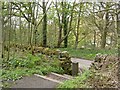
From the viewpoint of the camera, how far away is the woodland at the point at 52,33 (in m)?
2.57

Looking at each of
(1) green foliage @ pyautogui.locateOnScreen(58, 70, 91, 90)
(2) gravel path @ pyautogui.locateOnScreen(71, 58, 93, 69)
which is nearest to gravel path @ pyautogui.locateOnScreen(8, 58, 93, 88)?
(2) gravel path @ pyautogui.locateOnScreen(71, 58, 93, 69)

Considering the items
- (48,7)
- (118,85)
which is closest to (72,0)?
(48,7)

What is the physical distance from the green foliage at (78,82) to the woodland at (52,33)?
0.21 metres

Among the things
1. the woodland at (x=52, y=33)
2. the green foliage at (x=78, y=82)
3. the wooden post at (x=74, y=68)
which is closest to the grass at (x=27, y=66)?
the woodland at (x=52, y=33)

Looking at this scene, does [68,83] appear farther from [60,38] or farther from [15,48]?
[15,48]

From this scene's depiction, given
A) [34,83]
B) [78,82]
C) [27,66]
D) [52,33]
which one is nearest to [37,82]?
[34,83]

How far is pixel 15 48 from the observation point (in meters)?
2.77

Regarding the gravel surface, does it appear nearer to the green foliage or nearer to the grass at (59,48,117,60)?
the green foliage

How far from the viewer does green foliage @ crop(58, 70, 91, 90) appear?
2141mm

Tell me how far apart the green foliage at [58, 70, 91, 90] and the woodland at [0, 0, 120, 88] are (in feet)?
0.69

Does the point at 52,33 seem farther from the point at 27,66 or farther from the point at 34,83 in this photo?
the point at 34,83

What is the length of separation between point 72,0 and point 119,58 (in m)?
0.89

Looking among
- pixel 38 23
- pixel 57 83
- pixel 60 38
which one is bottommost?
pixel 57 83

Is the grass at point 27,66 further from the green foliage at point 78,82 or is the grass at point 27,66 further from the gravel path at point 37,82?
the green foliage at point 78,82
